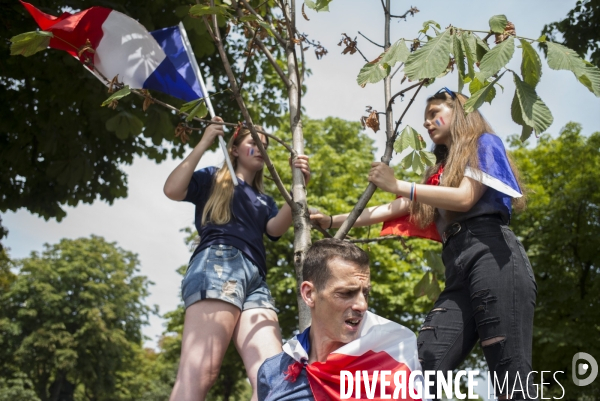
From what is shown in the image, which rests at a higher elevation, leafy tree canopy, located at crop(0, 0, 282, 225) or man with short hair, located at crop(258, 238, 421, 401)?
leafy tree canopy, located at crop(0, 0, 282, 225)

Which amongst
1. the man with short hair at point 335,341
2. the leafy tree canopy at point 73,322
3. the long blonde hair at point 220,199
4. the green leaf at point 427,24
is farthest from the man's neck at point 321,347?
the leafy tree canopy at point 73,322

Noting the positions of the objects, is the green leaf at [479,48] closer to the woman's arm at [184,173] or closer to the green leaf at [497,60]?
the green leaf at [497,60]

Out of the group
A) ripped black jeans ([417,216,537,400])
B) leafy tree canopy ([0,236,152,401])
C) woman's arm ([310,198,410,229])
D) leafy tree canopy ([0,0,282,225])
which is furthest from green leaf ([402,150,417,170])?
leafy tree canopy ([0,236,152,401])

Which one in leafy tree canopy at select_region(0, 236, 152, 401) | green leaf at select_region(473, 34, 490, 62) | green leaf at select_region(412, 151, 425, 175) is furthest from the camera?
leafy tree canopy at select_region(0, 236, 152, 401)

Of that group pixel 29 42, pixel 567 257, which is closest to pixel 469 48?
pixel 29 42

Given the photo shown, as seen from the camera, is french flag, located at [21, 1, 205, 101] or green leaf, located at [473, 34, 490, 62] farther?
french flag, located at [21, 1, 205, 101]

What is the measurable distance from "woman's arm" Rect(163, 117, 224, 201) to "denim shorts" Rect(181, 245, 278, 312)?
0.37 meters

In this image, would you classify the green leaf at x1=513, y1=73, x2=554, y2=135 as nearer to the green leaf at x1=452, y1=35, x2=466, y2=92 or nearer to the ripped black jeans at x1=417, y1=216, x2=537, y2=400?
the green leaf at x1=452, y1=35, x2=466, y2=92

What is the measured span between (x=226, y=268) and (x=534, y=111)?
1.75 m

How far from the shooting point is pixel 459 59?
8.57 ft

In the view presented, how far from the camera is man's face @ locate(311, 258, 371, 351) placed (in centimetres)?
260

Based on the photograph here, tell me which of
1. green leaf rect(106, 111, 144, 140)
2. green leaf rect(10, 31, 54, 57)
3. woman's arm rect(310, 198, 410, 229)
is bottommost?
woman's arm rect(310, 198, 410, 229)

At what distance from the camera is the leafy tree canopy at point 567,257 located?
13.3 m

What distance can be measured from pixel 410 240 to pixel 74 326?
2495cm
